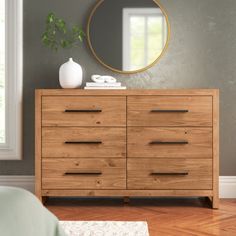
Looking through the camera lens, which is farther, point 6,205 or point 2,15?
point 2,15

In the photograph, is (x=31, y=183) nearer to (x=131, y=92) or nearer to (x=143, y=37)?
(x=131, y=92)

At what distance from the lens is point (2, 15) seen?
4.65 metres

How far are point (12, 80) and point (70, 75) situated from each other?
57cm

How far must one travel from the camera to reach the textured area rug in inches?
133

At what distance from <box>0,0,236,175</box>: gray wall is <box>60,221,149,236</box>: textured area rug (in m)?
1.34

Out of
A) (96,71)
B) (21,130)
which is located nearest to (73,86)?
(96,71)

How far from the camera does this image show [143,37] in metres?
4.57

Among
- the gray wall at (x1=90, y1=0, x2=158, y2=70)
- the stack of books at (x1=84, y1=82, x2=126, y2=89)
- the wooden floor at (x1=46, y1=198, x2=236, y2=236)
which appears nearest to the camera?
the wooden floor at (x1=46, y1=198, x2=236, y2=236)

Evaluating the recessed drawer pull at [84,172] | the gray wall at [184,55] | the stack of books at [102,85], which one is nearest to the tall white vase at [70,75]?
the stack of books at [102,85]

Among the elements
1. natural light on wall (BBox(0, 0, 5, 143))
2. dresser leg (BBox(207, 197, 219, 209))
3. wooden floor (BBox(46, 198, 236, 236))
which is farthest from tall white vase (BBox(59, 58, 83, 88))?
dresser leg (BBox(207, 197, 219, 209))

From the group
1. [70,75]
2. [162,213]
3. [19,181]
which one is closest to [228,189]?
[162,213]

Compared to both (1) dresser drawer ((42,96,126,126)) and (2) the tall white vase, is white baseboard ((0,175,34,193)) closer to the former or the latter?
(1) dresser drawer ((42,96,126,126))

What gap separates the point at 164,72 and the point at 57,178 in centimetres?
127

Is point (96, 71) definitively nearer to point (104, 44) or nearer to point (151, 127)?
point (104, 44)
